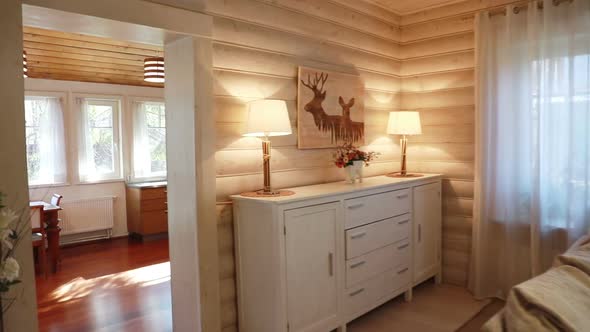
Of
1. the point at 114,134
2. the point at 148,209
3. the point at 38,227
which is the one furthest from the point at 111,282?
the point at 114,134

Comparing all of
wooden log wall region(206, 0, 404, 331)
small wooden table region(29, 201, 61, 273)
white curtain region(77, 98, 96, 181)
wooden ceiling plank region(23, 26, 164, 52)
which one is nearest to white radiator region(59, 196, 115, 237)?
white curtain region(77, 98, 96, 181)

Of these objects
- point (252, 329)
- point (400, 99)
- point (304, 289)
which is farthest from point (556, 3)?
point (252, 329)

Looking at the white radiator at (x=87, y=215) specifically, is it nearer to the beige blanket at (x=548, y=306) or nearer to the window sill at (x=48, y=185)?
the window sill at (x=48, y=185)

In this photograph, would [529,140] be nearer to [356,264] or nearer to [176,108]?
[356,264]

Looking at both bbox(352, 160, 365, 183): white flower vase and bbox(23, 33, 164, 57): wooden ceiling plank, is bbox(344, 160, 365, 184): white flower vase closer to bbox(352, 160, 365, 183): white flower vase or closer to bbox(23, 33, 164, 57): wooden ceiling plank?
bbox(352, 160, 365, 183): white flower vase

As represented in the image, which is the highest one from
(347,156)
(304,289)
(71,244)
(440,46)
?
(440,46)

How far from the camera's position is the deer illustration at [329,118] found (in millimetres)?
3158

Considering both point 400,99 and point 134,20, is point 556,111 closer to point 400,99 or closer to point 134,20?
point 400,99

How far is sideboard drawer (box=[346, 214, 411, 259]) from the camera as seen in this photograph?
2.88 meters

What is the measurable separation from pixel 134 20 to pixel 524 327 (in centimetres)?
207

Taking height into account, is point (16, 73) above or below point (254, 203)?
above

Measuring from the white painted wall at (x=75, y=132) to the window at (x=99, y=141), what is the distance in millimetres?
88

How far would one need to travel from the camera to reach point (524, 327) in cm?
119

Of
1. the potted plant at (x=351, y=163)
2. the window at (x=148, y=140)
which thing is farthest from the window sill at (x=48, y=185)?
the potted plant at (x=351, y=163)
